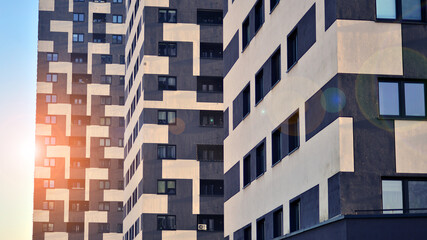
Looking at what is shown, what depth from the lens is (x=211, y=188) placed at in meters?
69.6

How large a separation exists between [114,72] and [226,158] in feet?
228

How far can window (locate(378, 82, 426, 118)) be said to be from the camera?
27219 millimetres

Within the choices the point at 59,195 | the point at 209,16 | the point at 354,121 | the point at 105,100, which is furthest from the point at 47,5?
the point at 354,121

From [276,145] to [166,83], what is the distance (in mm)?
36257

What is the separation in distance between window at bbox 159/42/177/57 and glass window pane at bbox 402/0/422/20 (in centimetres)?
4479

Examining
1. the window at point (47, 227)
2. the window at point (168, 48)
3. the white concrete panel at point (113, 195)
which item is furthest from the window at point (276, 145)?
the window at point (47, 227)

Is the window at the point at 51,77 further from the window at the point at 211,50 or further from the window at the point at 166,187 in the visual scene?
the window at the point at 166,187

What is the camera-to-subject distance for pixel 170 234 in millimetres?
68438

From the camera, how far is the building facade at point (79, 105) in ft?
362

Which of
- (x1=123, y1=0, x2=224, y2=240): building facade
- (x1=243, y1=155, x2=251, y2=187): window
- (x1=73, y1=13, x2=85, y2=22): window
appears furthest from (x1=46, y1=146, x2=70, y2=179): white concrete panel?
(x1=243, y1=155, x2=251, y2=187): window

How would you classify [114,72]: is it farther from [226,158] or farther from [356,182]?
[356,182]

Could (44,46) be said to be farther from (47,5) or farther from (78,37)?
(47,5)

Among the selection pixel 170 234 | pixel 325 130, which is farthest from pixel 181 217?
pixel 325 130

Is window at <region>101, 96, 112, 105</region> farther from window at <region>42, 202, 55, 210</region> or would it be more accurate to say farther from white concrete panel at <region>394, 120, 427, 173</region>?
white concrete panel at <region>394, 120, 427, 173</region>
